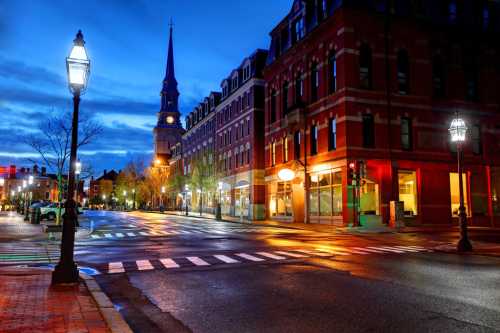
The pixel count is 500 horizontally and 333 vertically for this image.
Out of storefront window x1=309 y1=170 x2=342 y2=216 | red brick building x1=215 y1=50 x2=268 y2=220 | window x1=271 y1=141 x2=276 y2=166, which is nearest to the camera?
storefront window x1=309 y1=170 x2=342 y2=216

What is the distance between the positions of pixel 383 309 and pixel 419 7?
113 feet

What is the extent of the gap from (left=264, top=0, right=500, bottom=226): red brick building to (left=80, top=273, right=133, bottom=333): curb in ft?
81.7

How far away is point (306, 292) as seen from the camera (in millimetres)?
8789

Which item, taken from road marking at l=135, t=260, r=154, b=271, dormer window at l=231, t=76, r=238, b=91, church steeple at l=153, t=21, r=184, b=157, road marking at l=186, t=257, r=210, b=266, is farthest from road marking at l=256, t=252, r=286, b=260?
church steeple at l=153, t=21, r=184, b=157

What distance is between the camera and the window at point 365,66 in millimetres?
33906

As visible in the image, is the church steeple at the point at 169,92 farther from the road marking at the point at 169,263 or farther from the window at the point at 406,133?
the road marking at the point at 169,263

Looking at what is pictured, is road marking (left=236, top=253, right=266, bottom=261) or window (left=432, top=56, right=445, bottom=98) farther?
window (left=432, top=56, right=445, bottom=98)

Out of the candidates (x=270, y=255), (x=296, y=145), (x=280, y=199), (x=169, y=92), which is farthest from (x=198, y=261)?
(x=169, y=92)

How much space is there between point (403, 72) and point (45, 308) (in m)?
33.4

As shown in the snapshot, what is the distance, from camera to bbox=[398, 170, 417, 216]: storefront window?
3422 cm

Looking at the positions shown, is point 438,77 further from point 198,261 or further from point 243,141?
point 198,261

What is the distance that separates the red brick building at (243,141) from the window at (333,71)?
15.8 m

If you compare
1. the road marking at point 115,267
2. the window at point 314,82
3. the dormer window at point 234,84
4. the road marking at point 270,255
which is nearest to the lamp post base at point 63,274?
the road marking at point 115,267

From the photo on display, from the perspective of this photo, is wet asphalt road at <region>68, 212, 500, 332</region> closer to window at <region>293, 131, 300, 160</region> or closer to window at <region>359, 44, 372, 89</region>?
window at <region>359, 44, 372, 89</region>
